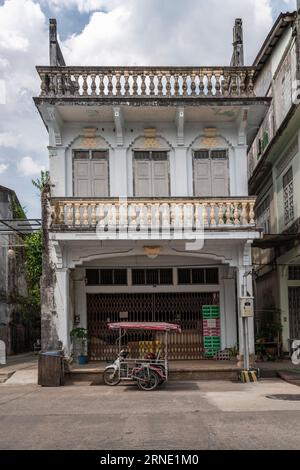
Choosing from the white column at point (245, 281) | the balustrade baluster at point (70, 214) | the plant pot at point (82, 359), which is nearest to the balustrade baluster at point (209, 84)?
the white column at point (245, 281)

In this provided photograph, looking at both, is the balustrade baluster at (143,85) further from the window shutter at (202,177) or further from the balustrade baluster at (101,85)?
the window shutter at (202,177)

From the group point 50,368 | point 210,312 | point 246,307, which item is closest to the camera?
point 50,368

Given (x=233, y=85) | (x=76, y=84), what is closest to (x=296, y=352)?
(x=233, y=85)

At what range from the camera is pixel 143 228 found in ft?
52.1

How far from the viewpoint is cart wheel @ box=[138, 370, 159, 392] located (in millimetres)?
14180

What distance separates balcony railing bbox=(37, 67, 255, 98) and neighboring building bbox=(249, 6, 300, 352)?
174cm

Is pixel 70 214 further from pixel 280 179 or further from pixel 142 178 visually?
pixel 280 179

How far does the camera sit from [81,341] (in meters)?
18.0

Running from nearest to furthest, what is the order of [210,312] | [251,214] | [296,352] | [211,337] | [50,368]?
→ [50,368]
[251,214]
[211,337]
[210,312]
[296,352]

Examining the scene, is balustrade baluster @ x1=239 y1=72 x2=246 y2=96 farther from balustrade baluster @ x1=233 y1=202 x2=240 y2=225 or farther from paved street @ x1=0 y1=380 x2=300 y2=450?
paved street @ x1=0 y1=380 x2=300 y2=450

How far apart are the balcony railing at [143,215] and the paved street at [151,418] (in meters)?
4.09

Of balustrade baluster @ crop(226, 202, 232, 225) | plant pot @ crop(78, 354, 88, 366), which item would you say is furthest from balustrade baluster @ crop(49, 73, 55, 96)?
plant pot @ crop(78, 354, 88, 366)

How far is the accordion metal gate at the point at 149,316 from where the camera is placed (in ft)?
60.8

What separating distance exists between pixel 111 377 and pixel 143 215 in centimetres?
423
